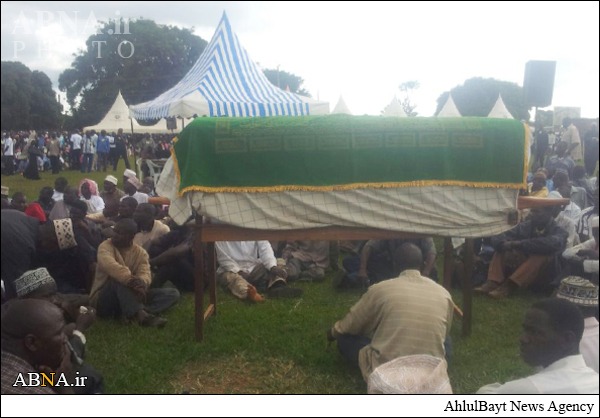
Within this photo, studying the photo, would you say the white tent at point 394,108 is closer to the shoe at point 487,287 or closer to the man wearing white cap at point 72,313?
the shoe at point 487,287

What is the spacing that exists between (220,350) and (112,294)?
1.27 meters

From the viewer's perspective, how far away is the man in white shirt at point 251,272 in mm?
5965

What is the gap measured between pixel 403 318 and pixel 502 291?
9.67 feet

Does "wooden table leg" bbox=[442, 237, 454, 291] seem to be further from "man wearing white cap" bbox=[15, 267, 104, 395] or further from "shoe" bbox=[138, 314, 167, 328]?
"man wearing white cap" bbox=[15, 267, 104, 395]

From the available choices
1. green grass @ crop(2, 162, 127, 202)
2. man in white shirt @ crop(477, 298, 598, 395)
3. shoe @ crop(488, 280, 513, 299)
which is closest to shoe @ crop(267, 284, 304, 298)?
shoe @ crop(488, 280, 513, 299)

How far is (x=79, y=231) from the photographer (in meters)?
5.51

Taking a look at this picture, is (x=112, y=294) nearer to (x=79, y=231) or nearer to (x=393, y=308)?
(x=79, y=231)

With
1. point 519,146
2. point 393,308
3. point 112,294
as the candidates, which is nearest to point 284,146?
point 393,308

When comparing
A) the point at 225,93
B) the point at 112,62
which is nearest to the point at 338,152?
the point at 112,62

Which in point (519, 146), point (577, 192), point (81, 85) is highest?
point (81, 85)

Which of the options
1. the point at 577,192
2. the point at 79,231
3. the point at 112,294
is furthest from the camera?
the point at 577,192

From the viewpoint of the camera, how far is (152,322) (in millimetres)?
5059

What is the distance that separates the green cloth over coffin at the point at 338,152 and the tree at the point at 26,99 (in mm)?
1070

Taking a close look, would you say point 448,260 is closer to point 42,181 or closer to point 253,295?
point 253,295
